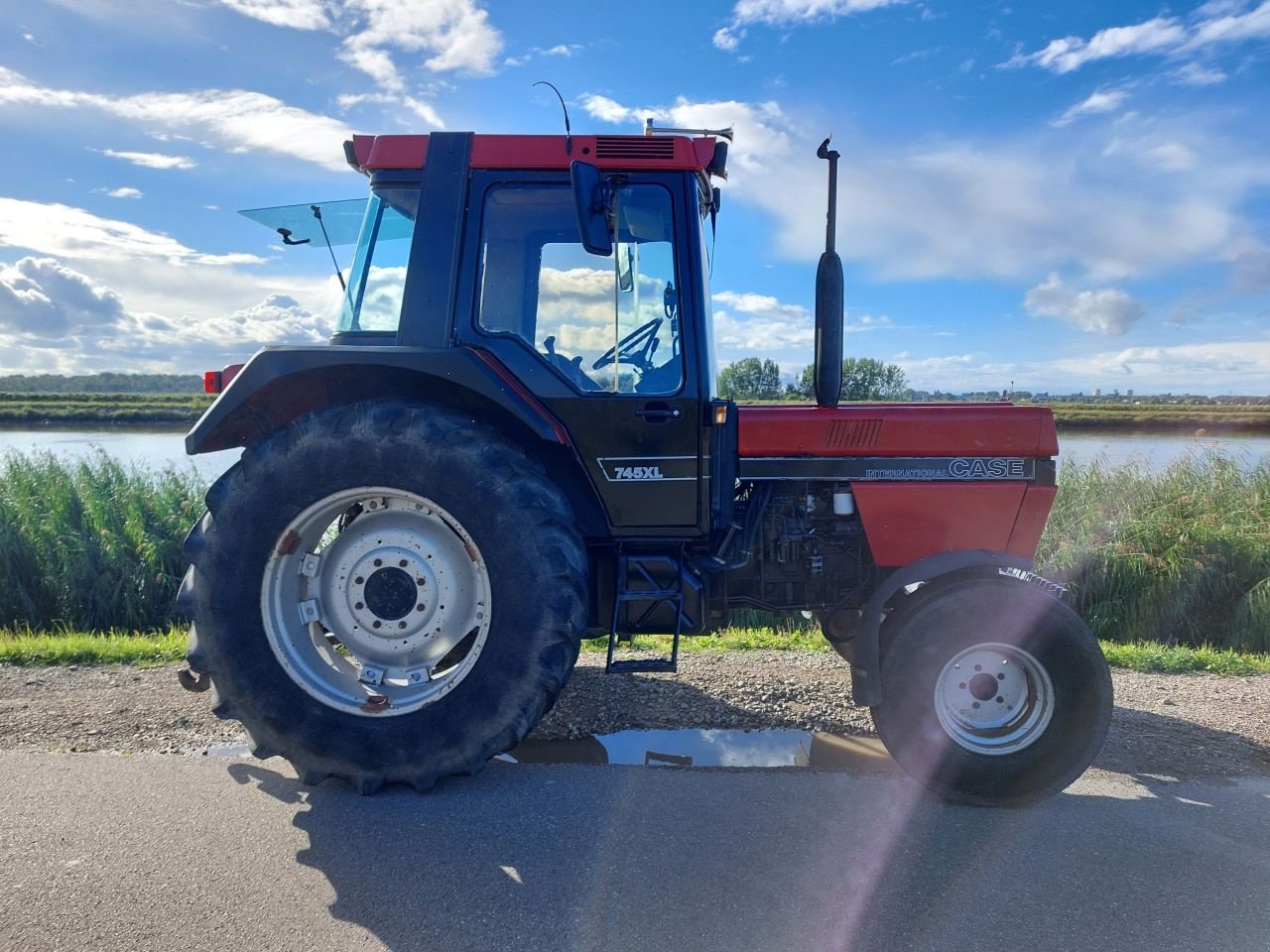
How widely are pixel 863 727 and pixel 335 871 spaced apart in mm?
2410

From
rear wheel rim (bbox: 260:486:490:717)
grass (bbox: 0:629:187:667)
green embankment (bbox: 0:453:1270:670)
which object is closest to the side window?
rear wheel rim (bbox: 260:486:490:717)

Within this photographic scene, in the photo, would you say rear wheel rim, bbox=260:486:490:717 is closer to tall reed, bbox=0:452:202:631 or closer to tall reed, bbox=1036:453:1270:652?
tall reed, bbox=0:452:202:631

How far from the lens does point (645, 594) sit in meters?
3.57

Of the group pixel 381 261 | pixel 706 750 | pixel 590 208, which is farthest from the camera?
pixel 706 750

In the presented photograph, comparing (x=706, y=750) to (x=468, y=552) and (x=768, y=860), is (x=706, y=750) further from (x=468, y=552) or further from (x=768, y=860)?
(x=468, y=552)

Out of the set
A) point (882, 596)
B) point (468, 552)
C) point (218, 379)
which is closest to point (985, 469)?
point (882, 596)

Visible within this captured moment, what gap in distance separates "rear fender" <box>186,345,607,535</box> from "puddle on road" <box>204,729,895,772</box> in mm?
985

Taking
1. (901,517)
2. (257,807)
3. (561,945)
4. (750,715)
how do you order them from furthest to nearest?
(750,715), (901,517), (257,807), (561,945)

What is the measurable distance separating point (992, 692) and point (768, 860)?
1254 mm

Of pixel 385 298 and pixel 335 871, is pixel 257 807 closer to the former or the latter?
pixel 335 871

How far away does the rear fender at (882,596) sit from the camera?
338 cm

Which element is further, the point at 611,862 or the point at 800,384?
the point at 800,384

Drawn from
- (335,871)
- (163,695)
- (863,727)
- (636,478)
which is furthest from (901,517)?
(163,695)

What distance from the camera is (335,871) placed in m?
2.70
